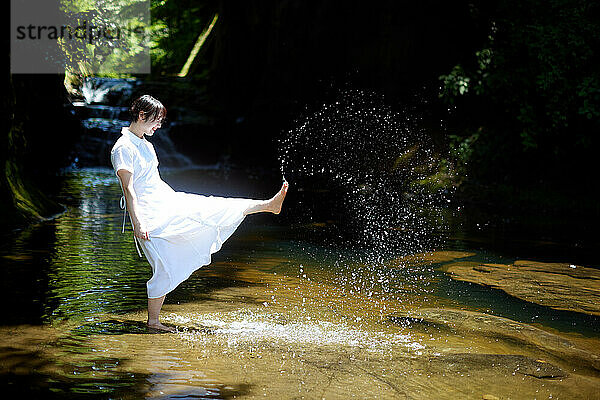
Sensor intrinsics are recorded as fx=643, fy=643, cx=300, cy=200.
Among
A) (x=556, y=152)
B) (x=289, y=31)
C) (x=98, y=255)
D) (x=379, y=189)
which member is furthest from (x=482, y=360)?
(x=289, y=31)

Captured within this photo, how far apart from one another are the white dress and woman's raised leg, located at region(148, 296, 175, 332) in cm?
6

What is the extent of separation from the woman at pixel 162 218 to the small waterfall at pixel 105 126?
812 inches

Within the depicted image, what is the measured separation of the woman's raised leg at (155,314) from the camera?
17.4 ft

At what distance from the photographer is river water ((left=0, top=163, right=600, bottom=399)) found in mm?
4176

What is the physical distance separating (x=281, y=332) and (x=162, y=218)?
136 cm

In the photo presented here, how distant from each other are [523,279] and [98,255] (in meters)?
5.41

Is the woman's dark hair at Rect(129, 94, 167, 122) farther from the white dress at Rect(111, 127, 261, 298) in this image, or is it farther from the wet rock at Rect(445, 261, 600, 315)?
the wet rock at Rect(445, 261, 600, 315)

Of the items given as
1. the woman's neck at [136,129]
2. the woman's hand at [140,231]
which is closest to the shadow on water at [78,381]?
the woman's hand at [140,231]

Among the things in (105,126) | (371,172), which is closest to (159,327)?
(371,172)

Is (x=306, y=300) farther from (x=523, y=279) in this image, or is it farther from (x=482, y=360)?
(x=523, y=279)

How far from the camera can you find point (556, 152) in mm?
15531

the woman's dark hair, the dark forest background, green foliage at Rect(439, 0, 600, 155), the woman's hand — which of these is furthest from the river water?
green foliage at Rect(439, 0, 600, 155)

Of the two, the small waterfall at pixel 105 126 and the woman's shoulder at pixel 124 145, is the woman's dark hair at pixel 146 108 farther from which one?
the small waterfall at pixel 105 126

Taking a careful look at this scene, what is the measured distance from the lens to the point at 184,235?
5.31 metres
